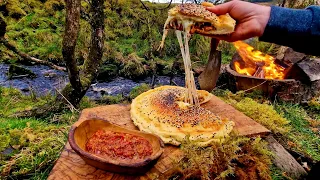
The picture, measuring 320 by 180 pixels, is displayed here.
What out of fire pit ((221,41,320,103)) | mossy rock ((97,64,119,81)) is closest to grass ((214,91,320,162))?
fire pit ((221,41,320,103))

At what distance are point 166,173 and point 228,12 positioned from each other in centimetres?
202

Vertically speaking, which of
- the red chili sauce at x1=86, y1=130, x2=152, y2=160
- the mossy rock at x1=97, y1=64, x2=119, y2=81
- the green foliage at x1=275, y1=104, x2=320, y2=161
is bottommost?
the mossy rock at x1=97, y1=64, x2=119, y2=81

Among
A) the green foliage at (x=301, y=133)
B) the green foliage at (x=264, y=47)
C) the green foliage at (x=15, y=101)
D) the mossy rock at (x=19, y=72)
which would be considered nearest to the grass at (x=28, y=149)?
the green foliage at (x=15, y=101)

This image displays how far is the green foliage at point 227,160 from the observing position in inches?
92.1

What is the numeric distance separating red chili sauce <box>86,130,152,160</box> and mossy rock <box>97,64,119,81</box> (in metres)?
5.35

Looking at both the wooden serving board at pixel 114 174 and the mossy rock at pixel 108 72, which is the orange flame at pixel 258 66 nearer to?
the wooden serving board at pixel 114 174

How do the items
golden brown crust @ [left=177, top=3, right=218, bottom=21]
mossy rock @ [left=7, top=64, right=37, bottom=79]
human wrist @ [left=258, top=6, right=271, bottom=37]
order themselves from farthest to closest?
mossy rock @ [left=7, top=64, right=37, bottom=79]
golden brown crust @ [left=177, top=3, right=218, bottom=21]
human wrist @ [left=258, top=6, right=271, bottom=37]

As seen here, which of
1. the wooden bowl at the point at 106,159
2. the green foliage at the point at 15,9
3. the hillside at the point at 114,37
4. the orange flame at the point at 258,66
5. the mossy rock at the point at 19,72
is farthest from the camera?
the green foliage at the point at 15,9

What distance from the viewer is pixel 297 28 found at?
237cm

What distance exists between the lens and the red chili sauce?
7.69 ft

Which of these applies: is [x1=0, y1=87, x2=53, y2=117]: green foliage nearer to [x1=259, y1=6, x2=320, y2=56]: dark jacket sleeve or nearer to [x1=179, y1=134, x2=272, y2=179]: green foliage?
[x1=179, y1=134, x2=272, y2=179]: green foliage

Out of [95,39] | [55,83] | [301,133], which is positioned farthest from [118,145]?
[55,83]

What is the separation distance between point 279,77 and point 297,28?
3906 mm

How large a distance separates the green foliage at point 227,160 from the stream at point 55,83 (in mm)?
4450
